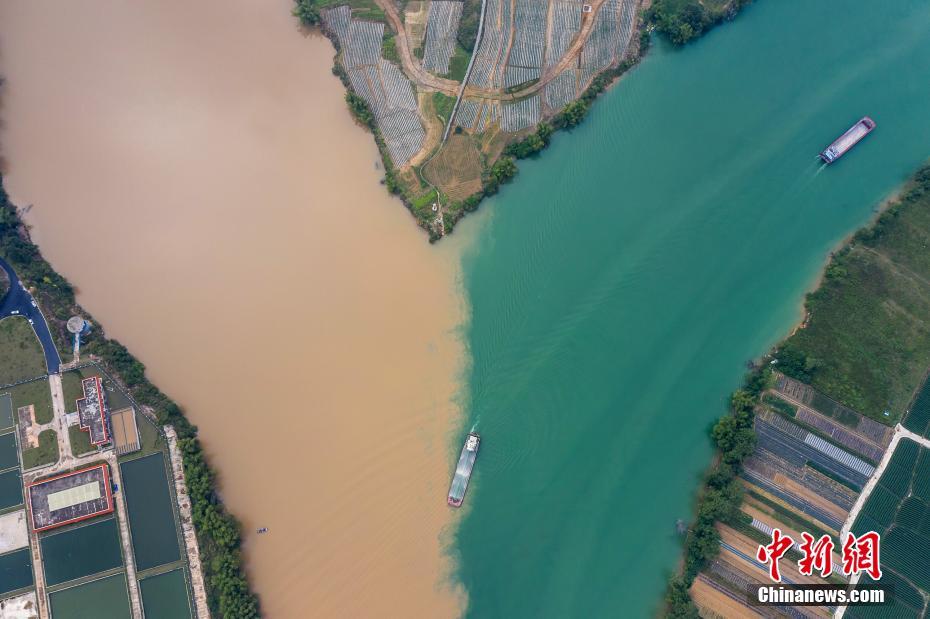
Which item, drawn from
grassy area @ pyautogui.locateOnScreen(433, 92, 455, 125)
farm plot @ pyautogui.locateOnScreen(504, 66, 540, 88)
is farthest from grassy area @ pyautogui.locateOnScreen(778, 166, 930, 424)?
grassy area @ pyautogui.locateOnScreen(433, 92, 455, 125)

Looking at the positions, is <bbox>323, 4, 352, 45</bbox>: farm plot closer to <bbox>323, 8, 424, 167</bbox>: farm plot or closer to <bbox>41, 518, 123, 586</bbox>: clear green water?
<bbox>323, 8, 424, 167</bbox>: farm plot

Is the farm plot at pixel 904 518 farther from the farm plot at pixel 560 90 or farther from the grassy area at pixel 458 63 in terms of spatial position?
the grassy area at pixel 458 63

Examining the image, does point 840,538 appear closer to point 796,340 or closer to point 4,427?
point 796,340

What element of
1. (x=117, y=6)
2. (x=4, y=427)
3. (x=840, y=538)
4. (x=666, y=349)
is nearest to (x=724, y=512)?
(x=840, y=538)

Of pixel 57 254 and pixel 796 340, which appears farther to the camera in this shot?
pixel 57 254

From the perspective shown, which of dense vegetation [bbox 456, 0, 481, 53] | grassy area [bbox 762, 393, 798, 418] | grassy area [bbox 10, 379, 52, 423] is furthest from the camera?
dense vegetation [bbox 456, 0, 481, 53]
